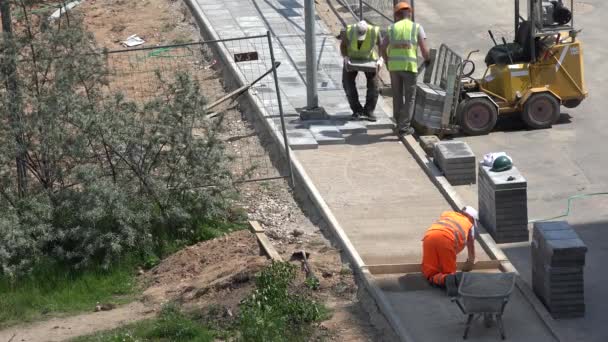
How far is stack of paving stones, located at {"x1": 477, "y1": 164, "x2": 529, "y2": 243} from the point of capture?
512 inches

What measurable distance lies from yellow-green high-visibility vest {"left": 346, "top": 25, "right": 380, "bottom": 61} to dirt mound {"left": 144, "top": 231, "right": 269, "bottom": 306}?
4.14 meters

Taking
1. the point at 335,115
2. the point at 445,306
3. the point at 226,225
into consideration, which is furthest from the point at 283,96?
the point at 445,306

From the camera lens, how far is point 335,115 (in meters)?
17.2

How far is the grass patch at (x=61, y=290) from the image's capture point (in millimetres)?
12391

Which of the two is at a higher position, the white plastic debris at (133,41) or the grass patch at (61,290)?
the grass patch at (61,290)

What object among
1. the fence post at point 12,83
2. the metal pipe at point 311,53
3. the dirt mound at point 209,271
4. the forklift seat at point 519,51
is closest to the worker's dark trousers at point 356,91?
the metal pipe at point 311,53

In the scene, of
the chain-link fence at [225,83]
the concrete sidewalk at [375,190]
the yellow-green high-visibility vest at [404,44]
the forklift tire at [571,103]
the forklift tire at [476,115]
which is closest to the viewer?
the concrete sidewalk at [375,190]

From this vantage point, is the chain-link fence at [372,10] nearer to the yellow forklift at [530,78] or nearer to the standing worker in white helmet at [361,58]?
the yellow forklift at [530,78]

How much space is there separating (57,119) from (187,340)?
3697 millimetres

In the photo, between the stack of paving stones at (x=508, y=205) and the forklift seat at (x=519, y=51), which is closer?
the stack of paving stones at (x=508, y=205)

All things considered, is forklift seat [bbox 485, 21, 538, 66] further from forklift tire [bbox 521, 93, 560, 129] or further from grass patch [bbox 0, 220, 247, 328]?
grass patch [bbox 0, 220, 247, 328]

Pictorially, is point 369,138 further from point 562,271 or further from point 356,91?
point 562,271

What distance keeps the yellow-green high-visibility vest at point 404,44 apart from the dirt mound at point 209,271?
4.03 meters

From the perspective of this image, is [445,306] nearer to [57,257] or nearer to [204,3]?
[57,257]
